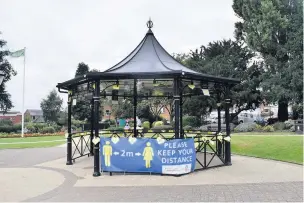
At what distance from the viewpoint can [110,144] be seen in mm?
10773

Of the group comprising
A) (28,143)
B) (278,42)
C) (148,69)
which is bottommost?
(28,143)

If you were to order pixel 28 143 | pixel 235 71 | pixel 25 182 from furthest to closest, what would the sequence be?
pixel 235 71 → pixel 28 143 → pixel 25 182

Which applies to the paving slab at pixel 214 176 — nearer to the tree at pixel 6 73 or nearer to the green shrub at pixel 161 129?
the green shrub at pixel 161 129

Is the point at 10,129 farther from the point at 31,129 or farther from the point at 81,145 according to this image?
the point at 81,145

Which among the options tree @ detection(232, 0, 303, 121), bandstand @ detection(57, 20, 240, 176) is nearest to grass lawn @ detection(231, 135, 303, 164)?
bandstand @ detection(57, 20, 240, 176)

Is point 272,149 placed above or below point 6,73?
below

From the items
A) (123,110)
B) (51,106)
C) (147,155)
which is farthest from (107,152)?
(51,106)

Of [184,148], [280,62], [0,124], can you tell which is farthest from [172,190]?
[0,124]

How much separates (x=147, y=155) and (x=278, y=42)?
90.2 ft

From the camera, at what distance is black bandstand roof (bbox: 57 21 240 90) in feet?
34.8

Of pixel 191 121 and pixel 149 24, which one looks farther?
pixel 191 121

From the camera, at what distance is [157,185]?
9000 millimetres

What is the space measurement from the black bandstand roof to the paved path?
3130 millimetres

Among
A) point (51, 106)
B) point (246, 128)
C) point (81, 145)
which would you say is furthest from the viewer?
point (51, 106)
